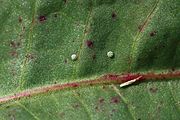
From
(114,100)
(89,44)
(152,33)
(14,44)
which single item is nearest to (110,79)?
(114,100)

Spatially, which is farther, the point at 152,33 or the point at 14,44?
the point at 14,44

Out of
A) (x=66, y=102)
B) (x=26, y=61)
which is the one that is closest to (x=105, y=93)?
(x=66, y=102)

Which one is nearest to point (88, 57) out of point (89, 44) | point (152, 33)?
point (89, 44)

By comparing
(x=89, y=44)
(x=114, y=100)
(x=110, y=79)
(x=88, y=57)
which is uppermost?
(x=89, y=44)

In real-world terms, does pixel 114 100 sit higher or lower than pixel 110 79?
lower

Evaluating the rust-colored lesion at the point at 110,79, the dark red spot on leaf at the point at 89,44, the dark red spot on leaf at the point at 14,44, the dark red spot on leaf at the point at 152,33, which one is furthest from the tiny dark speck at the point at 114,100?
the dark red spot on leaf at the point at 14,44

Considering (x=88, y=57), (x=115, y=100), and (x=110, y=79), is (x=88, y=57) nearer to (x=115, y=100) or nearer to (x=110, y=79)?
(x=110, y=79)

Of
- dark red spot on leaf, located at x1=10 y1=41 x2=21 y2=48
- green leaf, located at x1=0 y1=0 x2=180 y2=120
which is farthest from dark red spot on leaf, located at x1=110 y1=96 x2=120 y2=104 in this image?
dark red spot on leaf, located at x1=10 y1=41 x2=21 y2=48

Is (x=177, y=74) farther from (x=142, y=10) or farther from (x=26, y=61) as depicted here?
(x=26, y=61)
